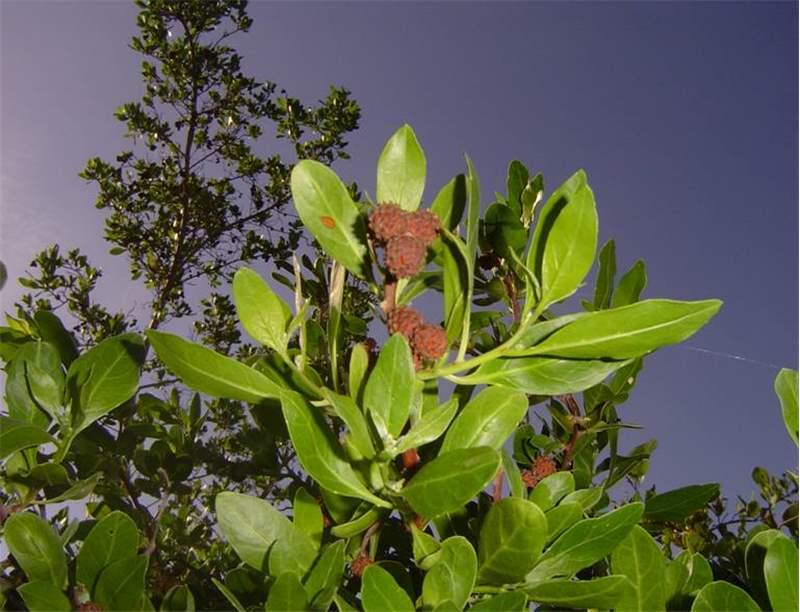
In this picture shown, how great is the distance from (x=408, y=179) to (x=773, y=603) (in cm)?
69

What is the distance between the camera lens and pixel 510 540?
891 millimetres

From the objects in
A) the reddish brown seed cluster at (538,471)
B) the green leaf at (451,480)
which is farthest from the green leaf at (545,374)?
the reddish brown seed cluster at (538,471)

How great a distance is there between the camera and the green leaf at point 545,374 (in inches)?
37.8

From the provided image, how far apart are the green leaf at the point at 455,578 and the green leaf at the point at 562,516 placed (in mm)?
139

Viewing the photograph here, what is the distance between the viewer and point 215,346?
456 cm

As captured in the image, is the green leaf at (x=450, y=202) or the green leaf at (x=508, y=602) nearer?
the green leaf at (x=508, y=602)

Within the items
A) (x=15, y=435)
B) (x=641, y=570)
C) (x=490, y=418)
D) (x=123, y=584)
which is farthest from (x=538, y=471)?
(x=15, y=435)

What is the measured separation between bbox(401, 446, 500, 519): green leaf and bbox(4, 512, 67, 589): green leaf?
52cm

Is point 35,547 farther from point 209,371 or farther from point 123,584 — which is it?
point 209,371

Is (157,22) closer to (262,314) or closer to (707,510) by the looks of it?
(707,510)

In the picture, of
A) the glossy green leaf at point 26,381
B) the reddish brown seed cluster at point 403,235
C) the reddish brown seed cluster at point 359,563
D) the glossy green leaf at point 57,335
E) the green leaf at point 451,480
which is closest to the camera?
the green leaf at point 451,480

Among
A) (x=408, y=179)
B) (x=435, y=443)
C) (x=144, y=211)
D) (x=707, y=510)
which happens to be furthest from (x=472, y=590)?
(x=144, y=211)

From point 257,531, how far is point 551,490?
0.41 metres

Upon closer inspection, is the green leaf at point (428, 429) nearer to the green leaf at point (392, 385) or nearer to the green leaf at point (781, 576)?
the green leaf at point (392, 385)
